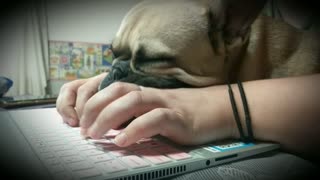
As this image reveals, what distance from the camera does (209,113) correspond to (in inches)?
19.5

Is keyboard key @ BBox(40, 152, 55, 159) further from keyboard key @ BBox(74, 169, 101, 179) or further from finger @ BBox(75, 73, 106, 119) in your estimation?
finger @ BBox(75, 73, 106, 119)

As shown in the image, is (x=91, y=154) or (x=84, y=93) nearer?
(x=91, y=154)

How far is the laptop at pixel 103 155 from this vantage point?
34 centimetres

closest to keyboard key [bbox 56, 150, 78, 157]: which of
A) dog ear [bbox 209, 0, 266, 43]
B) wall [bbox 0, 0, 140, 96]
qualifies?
dog ear [bbox 209, 0, 266, 43]

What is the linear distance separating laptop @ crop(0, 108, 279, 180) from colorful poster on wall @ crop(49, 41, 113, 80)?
43.5 inches

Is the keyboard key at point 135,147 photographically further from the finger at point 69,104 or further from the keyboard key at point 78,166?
the finger at point 69,104

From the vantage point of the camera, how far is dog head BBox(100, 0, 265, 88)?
0.64 metres

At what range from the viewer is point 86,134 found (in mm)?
487

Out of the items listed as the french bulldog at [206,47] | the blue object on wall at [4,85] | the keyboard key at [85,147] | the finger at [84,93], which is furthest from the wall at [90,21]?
the keyboard key at [85,147]

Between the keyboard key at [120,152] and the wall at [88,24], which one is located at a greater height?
the wall at [88,24]

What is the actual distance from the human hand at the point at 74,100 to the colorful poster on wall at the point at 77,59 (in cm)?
85

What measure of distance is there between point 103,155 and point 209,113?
21 cm

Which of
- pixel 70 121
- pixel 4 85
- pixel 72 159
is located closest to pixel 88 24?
pixel 4 85

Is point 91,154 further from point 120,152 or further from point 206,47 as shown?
point 206,47
